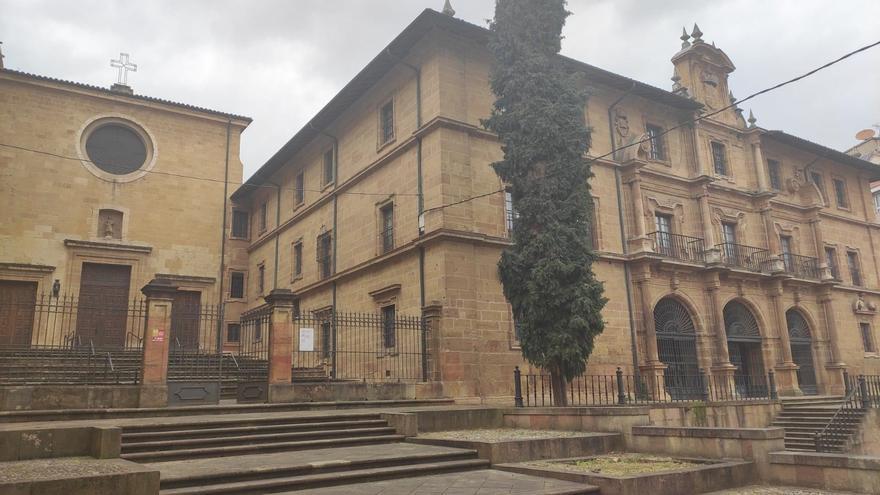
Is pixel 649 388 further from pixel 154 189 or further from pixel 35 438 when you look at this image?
pixel 154 189

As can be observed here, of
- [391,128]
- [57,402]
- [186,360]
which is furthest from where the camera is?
[391,128]

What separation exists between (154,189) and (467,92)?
14.7 metres

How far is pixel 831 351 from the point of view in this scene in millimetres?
25016

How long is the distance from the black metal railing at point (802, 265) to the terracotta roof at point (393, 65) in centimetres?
763

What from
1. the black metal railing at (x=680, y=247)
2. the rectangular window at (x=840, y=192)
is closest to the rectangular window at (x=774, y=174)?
the rectangular window at (x=840, y=192)

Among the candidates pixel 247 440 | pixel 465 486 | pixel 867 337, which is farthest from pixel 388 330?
pixel 867 337

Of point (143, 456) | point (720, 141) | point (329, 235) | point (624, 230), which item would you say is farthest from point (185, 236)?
point (720, 141)

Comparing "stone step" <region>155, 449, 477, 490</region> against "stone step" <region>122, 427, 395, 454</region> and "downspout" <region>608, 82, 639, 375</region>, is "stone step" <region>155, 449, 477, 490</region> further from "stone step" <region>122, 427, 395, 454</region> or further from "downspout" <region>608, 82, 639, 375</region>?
"downspout" <region>608, 82, 639, 375</region>

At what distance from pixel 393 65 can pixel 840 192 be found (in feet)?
73.7

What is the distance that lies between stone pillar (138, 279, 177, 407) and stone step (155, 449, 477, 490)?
427cm

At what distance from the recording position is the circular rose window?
2514 cm

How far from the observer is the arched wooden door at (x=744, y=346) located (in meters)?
22.5

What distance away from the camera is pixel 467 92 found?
59.9 ft

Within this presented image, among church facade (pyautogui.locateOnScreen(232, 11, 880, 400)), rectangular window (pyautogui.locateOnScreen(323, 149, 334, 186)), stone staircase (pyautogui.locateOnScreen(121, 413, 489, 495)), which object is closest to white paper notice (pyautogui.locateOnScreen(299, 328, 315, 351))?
church facade (pyautogui.locateOnScreen(232, 11, 880, 400))
